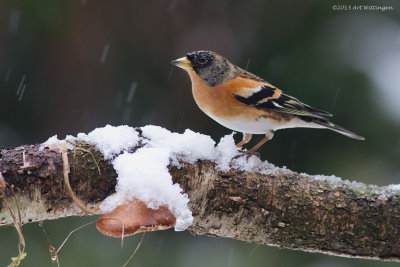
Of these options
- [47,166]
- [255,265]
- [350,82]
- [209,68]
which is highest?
[350,82]

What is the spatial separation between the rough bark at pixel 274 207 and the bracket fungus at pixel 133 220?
0.16 m

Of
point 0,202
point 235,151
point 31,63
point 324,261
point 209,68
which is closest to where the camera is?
point 0,202

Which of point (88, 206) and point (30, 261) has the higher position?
point (88, 206)

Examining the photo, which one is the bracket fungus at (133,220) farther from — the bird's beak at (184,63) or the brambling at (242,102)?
the bird's beak at (184,63)

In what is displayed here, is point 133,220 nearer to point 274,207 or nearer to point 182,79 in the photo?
point 274,207

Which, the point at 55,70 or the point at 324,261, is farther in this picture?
the point at 55,70

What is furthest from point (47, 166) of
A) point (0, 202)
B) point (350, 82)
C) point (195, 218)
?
point (350, 82)

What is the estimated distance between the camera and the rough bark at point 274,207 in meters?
1.71

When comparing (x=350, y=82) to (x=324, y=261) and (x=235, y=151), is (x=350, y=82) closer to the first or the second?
A: (x=324, y=261)

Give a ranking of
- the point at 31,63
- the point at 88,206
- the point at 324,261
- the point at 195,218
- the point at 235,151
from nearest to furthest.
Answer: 1. the point at 88,206
2. the point at 195,218
3. the point at 235,151
4. the point at 324,261
5. the point at 31,63

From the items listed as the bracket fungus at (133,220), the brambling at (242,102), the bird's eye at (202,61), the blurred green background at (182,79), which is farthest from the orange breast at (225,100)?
the bracket fungus at (133,220)

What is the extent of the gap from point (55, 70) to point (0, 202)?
238 cm

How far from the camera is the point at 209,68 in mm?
2668

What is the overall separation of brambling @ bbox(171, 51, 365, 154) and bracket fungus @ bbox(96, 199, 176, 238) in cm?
98
